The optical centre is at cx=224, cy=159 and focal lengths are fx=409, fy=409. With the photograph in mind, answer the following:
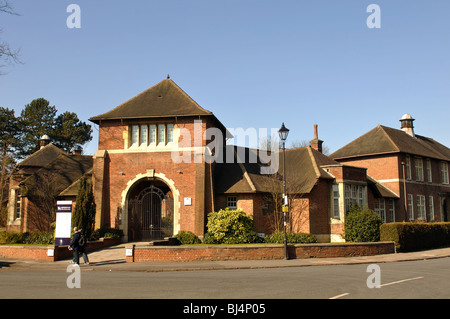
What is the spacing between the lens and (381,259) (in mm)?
21547

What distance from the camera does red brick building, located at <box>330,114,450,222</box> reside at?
36344 mm

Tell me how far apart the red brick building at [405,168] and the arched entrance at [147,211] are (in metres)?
17.9

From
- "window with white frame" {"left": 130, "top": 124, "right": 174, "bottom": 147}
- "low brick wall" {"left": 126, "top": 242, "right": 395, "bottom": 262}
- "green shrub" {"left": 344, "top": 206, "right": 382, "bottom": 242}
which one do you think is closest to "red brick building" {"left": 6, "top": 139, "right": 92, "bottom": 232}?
"window with white frame" {"left": 130, "top": 124, "right": 174, "bottom": 147}

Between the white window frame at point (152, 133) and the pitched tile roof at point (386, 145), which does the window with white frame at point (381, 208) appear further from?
the white window frame at point (152, 133)

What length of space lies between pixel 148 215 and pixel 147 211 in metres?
0.28

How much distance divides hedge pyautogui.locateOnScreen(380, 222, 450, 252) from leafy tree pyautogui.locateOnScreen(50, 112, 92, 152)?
49.3m

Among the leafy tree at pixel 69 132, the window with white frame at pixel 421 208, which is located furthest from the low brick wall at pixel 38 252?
the leafy tree at pixel 69 132

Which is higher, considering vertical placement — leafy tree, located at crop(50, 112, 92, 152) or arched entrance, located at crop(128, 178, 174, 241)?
leafy tree, located at crop(50, 112, 92, 152)

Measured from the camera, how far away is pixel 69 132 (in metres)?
61.4

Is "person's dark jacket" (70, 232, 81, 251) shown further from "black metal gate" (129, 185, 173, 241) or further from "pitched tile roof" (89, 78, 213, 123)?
"pitched tile roof" (89, 78, 213, 123)

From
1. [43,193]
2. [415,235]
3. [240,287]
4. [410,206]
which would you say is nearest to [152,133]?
[43,193]
